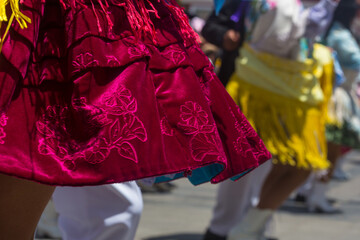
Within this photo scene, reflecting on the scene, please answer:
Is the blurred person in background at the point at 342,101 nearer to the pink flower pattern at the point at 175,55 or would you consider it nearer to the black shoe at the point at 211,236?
the black shoe at the point at 211,236

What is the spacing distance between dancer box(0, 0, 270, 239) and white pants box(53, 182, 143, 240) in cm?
40

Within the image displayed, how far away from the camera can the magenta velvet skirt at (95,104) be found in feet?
→ 5.15

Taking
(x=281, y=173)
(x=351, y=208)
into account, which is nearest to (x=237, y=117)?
(x=281, y=173)

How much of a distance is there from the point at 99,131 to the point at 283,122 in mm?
2261

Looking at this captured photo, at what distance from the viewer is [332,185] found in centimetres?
745

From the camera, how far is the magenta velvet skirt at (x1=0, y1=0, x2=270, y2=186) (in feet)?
5.15

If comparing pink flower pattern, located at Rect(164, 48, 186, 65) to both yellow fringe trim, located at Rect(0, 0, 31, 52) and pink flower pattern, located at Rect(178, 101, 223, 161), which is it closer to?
pink flower pattern, located at Rect(178, 101, 223, 161)

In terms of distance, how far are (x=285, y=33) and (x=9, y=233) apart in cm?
223

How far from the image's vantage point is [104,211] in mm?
2191

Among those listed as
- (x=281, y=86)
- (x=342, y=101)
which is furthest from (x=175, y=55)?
(x=342, y=101)

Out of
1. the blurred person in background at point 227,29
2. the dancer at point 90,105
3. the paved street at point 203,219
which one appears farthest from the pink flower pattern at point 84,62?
the paved street at point 203,219

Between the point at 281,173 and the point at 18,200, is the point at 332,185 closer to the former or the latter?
the point at 281,173

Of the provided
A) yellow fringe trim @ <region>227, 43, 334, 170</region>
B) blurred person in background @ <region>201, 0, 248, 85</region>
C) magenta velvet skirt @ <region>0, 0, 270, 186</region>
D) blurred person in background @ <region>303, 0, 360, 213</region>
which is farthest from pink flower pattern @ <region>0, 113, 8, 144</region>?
blurred person in background @ <region>303, 0, 360, 213</region>

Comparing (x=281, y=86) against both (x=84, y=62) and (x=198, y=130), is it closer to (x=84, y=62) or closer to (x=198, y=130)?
(x=198, y=130)
